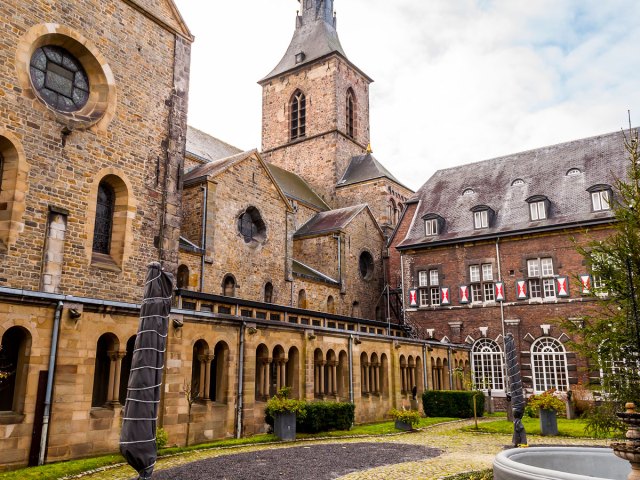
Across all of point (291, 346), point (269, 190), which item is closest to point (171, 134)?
point (291, 346)

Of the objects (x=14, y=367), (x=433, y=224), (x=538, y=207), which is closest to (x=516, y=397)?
(x=14, y=367)

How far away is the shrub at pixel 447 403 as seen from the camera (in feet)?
77.7

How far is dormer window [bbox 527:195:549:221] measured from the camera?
30.1 metres

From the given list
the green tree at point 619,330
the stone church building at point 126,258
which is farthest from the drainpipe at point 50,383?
the green tree at point 619,330

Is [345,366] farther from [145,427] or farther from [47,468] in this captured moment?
[145,427]

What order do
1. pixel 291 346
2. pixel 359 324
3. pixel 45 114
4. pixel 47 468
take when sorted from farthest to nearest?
pixel 359 324, pixel 291 346, pixel 45 114, pixel 47 468

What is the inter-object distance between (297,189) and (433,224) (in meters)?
12.0

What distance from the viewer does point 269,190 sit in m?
28.4

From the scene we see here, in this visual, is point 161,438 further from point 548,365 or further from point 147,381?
point 548,365

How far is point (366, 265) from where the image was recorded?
37094 mm

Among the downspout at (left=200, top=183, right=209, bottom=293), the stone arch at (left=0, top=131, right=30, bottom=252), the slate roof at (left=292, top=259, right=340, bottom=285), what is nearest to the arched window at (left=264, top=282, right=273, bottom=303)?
the slate roof at (left=292, top=259, right=340, bottom=285)

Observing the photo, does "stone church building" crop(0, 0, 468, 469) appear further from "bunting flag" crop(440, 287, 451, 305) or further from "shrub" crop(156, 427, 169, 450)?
"bunting flag" crop(440, 287, 451, 305)

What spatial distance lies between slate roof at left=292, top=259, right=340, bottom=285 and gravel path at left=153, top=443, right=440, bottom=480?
1694cm

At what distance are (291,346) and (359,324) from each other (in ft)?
44.0
